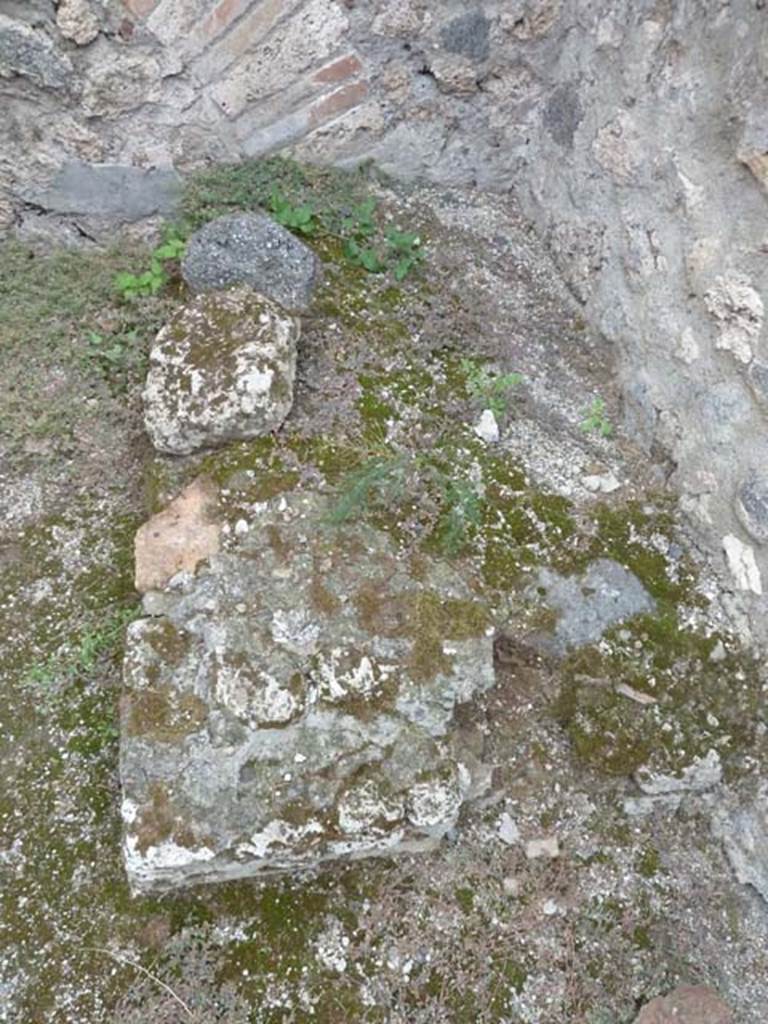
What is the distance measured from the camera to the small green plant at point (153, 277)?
9.61 ft

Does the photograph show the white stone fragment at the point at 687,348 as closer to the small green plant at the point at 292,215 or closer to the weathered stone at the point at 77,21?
the small green plant at the point at 292,215

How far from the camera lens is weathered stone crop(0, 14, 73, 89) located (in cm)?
266

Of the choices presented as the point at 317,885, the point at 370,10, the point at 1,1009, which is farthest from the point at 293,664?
the point at 370,10

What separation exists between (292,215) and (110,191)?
721 millimetres

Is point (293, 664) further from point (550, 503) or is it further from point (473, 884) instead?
point (550, 503)

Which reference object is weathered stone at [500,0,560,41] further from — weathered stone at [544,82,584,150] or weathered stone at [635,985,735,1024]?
weathered stone at [635,985,735,1024]

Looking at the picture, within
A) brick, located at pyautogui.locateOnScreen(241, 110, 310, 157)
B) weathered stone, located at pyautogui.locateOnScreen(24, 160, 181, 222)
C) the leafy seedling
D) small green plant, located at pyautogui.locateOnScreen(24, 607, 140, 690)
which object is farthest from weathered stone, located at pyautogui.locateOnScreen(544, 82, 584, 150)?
small green plant, located at pyautogui.locateOnScreen(24, 607, 140, 690)

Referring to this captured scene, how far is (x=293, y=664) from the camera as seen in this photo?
6.83ft

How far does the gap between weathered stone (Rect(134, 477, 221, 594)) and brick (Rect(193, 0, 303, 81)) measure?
1646 millimetres

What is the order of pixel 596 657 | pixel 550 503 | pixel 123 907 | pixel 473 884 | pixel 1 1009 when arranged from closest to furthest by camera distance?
pixel 1 1009 → pixel 123 907 → pixel 473 884 → pixel 596 657 → pixel 550 503

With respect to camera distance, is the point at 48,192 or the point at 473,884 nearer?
the point at 473,884

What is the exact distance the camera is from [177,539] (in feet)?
7.45

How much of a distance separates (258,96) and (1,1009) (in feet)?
9.74

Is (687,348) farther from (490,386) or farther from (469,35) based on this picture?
(469,35)
